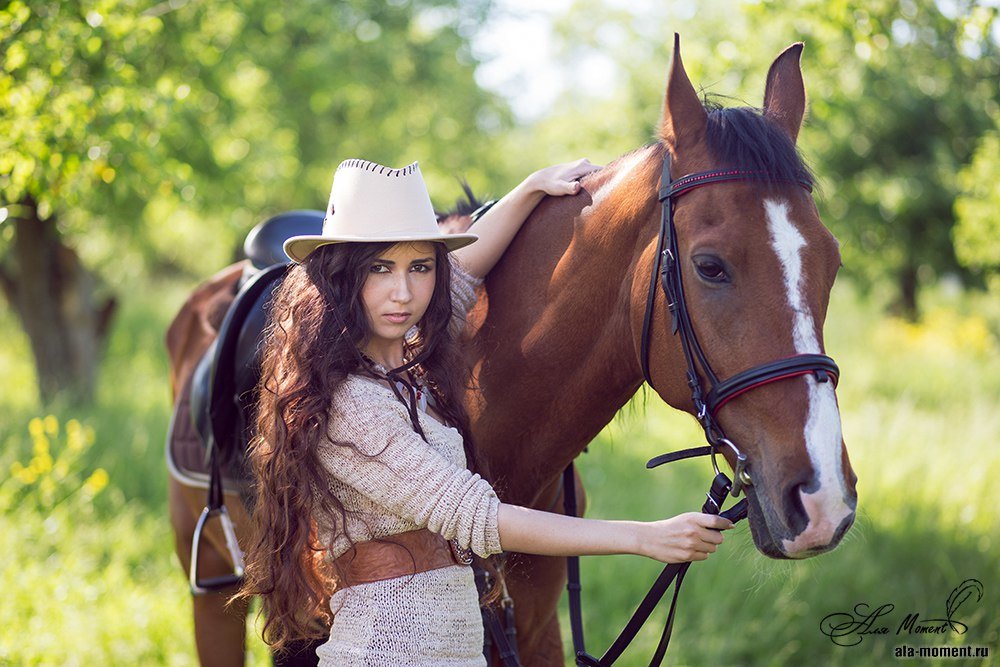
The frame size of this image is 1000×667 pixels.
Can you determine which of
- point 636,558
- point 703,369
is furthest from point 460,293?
point 636,558

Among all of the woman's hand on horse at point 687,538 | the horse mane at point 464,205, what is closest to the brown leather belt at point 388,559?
the woman's hand on horse at point 687,538

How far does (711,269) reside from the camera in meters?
1.75

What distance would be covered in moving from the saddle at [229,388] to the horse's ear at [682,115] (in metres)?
1.17

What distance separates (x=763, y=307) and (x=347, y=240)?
2.92ft

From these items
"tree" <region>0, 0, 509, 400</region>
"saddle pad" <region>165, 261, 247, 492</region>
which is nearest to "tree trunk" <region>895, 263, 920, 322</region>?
"tree" <region>0, 0, 509, 400</region>

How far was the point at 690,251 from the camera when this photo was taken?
1776mm

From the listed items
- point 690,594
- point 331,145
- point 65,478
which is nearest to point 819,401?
point 690,594

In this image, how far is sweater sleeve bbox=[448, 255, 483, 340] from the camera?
2272mm

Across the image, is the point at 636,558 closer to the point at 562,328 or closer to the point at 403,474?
the point at 562,328

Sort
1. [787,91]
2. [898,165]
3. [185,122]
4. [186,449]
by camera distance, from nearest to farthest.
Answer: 1. [787,91]
2. [186,449]
3. [185,122]
4. [898,165]

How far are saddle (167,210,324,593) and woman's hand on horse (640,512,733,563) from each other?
129 cm

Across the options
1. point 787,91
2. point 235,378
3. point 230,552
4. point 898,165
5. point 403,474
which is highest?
point 898,165

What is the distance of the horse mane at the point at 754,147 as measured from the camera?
1779 mm

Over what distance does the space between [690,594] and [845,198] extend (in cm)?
1156
